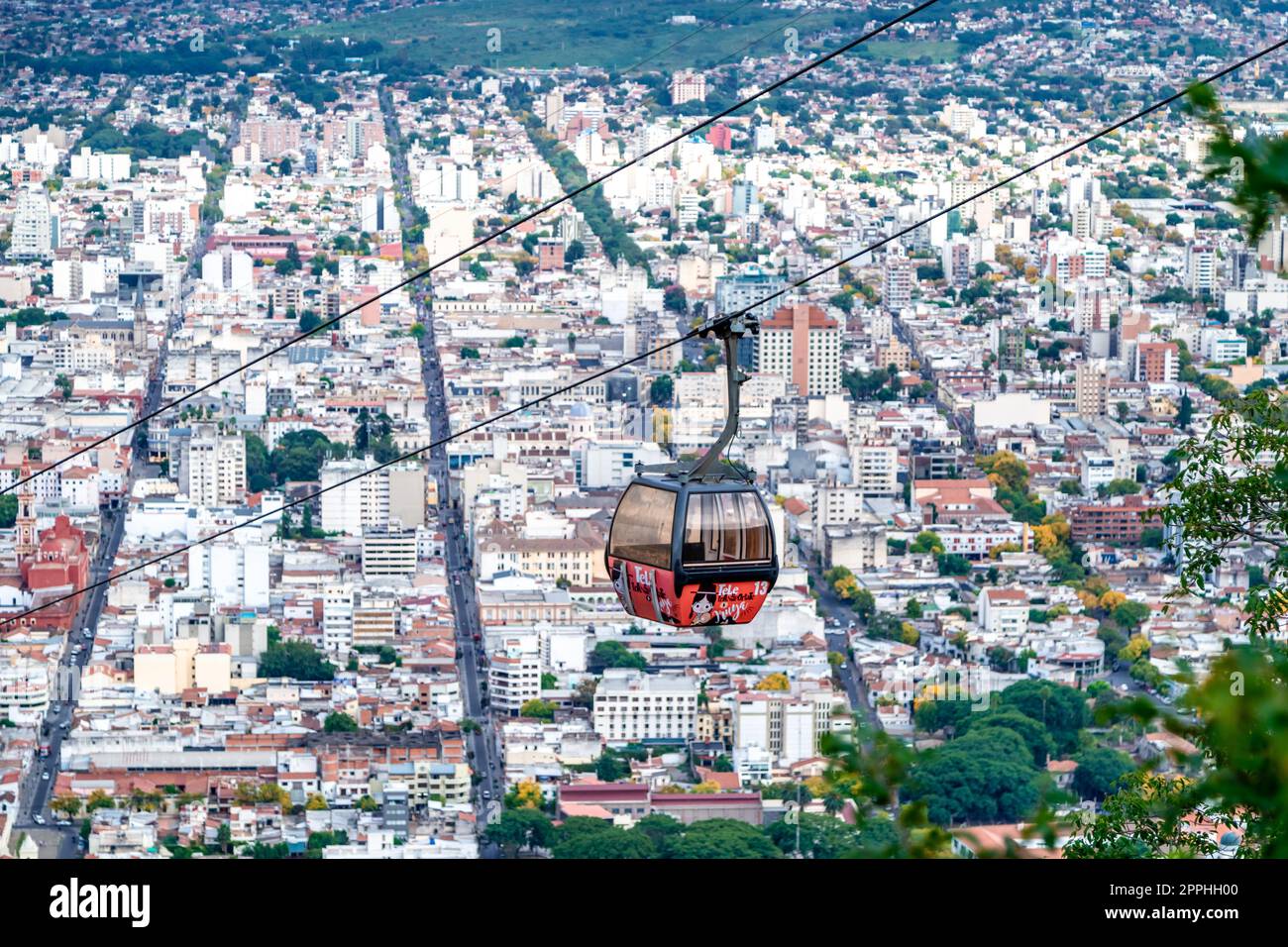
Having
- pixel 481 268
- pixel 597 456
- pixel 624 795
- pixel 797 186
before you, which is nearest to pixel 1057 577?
pixel 597 456

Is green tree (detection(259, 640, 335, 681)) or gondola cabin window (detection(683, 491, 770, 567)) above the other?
gondola cabin window (detection(683, 491, 770, 567))

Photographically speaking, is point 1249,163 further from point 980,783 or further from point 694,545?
point 980,783

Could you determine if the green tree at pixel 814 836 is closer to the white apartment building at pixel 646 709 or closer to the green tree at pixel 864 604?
the white apartment building at pixel 646 709

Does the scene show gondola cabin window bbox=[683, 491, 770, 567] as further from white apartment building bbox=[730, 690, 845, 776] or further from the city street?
white apartment building bbox=[730, 690, 845, 776]

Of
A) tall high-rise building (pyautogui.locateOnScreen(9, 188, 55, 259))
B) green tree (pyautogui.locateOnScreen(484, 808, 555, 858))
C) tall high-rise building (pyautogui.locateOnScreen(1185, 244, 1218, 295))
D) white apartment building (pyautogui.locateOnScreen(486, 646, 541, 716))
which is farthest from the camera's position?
tall high-rise building (pyautogui.locateOnScreen(9, 188, 55, 259))

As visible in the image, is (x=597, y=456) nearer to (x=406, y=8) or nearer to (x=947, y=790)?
(x=947, y=790)

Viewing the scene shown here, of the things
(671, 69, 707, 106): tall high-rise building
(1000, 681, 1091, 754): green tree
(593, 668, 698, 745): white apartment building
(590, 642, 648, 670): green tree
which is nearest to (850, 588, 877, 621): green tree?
(590, 642, 648, 670): green tree
